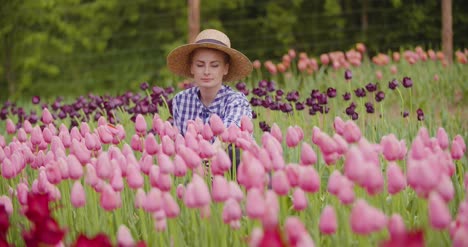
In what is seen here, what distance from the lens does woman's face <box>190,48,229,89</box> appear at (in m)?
3.93

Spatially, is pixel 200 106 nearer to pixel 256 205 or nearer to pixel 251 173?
pixel 251 173

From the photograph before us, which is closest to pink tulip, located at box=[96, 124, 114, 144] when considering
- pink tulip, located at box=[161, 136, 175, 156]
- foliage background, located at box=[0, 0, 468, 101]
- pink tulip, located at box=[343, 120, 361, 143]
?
pink tulip, located at box=[161, 136, 175, 156]

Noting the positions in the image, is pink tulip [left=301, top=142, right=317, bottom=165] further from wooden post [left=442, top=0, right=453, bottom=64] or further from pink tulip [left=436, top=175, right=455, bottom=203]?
wooden post [left=442, top=0, right=453, bottom=64]

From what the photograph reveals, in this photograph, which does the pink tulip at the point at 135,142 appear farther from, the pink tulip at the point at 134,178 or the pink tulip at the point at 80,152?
the pink tulip at the point at 134,178

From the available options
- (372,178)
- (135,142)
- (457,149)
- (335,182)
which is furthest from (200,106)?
(372,178)

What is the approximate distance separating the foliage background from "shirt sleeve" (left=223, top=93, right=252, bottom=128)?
528cm

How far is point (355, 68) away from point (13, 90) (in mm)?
4724

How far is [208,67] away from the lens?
3.96 meters

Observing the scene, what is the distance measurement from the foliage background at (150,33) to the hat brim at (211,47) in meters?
4.73

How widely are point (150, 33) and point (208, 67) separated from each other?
629cm

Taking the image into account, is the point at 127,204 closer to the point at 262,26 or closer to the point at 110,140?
the point at 110,140

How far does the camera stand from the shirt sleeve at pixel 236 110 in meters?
3.73

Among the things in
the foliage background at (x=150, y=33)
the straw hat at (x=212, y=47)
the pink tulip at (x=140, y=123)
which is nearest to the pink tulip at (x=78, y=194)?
the pink tulip at (x=140, y=123)

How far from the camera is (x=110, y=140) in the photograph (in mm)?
3139
